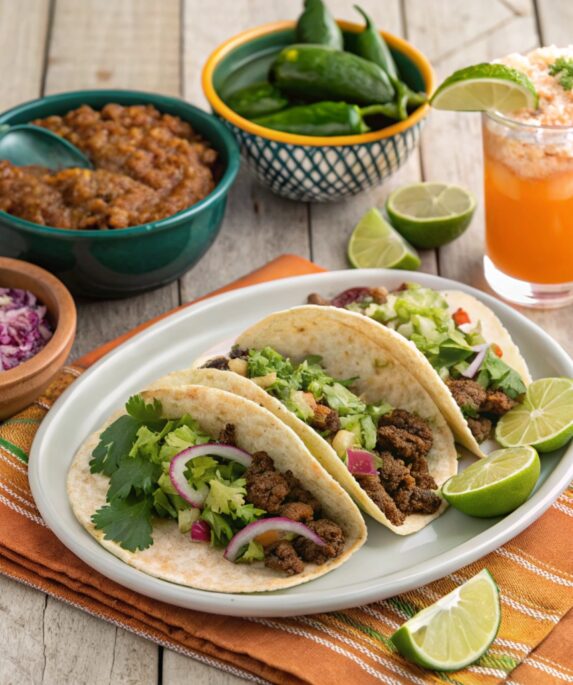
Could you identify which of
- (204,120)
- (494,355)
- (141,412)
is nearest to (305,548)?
(141,412)

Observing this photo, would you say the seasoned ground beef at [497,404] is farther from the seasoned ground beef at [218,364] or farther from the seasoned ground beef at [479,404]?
the seasoned ground beef at [218,364]

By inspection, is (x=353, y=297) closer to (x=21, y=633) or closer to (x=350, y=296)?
(x=350, y=296)

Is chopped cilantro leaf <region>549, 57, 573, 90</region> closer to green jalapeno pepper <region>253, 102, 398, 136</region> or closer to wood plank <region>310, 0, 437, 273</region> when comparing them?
green jalapeno pepper <region>253, 102, 398, 136</region>

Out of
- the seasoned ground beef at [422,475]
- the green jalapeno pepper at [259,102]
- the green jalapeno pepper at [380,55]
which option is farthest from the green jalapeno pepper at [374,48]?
the seasoned ground beef at [422,475]

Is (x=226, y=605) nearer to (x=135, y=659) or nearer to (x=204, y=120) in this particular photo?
(x=135, y=659)

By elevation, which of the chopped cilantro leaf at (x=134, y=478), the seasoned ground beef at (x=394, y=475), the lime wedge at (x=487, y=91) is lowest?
the seasoned ground beef at (x=394, y=475)

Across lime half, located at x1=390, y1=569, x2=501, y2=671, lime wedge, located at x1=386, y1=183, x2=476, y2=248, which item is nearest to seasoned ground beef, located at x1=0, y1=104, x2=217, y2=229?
lime wedge, located at x1=386, y1=183, x2=476, y2=248

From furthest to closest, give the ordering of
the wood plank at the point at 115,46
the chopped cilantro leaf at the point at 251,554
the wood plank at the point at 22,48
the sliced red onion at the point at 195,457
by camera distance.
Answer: the wood plank at the point at 115,46
the wood plank at the point at 22,48
the sliced red onion at the point at 195,457
the chopped cilantro leaf at the point at 251,554
